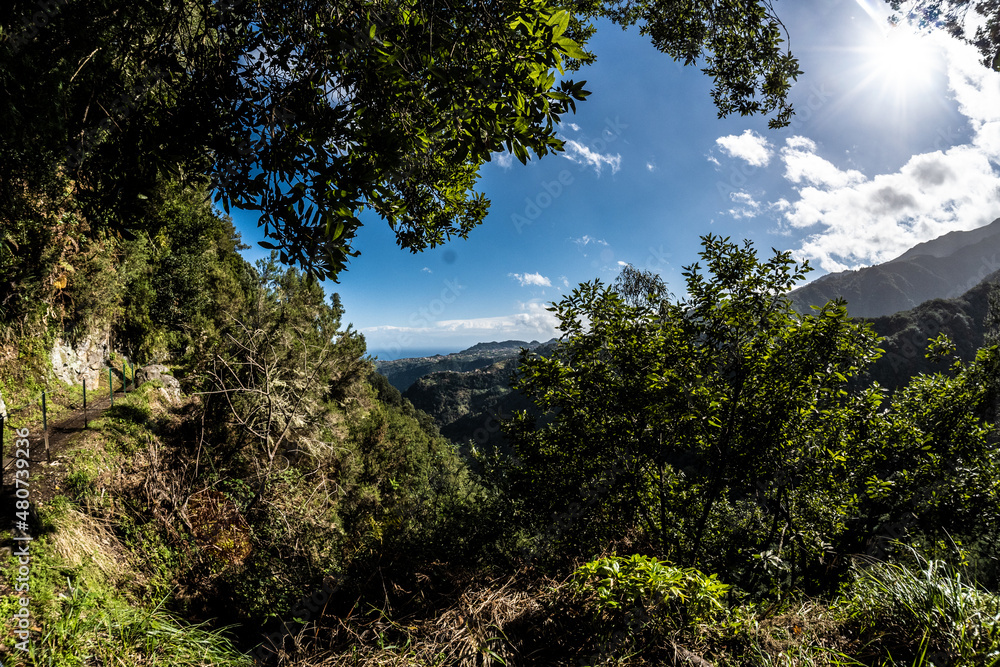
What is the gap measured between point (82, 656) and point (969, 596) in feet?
17.8

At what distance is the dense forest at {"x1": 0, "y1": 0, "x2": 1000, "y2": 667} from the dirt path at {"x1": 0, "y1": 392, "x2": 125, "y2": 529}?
0.07 m

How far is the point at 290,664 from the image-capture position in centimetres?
193

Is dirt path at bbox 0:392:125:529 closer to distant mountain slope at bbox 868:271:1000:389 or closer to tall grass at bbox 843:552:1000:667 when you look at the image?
tall grass at bbox 843:552:1000:667

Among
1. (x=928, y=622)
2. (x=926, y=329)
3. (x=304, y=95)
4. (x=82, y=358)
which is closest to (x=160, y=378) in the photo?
(x=82, y=358)

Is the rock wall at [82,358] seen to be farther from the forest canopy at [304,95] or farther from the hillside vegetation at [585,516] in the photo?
the forest canopy at [304,95]

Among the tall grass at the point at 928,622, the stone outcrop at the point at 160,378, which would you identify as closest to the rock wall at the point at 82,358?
the stone outcrop at the point at 160,378

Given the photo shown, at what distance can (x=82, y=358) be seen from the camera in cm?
1034

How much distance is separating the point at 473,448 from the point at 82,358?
1203cm

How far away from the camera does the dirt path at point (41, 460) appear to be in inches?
209

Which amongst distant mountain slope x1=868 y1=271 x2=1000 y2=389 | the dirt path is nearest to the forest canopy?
the dirt path

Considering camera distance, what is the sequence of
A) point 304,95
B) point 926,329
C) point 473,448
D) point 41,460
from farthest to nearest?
point 926,329, point 473,448, point 41,460, point 304,95

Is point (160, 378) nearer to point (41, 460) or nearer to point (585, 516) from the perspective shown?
point (41, 460)

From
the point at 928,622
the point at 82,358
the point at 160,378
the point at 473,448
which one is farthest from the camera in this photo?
the point at 160,378

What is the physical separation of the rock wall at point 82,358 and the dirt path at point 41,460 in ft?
6.18
